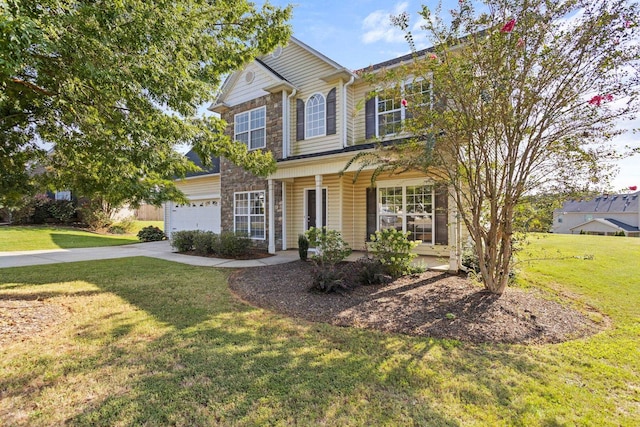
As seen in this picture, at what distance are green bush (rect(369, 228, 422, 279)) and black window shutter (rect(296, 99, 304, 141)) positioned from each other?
20.8 feet

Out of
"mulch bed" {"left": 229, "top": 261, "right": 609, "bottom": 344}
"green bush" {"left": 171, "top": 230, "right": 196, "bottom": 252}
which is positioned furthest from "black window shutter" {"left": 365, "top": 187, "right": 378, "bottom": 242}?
"green bush" {"left": 171, "top": 230, "right": 196, "bottom": 252}

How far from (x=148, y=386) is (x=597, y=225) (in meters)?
53.3

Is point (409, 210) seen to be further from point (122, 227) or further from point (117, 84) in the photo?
point (122, 227)

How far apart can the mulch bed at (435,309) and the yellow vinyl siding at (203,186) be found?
986cm

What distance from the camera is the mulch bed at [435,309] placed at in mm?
4477

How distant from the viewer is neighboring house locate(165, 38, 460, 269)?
410 inches

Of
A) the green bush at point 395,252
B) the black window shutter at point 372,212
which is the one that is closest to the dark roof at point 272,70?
the black window shutter at point 372,212

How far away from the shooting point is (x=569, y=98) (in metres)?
4.88

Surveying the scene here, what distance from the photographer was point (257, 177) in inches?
513

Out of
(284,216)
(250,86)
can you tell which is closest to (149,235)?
(284,216)

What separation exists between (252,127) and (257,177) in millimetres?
2225

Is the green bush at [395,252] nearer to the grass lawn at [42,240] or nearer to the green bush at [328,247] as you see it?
the green bush at [328,247]

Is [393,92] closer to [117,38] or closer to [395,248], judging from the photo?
[395,248]

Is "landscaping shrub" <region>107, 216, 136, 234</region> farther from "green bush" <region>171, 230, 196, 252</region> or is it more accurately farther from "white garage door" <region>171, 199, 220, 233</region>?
"green bush" <region>171, 230, 196, 252</region>
